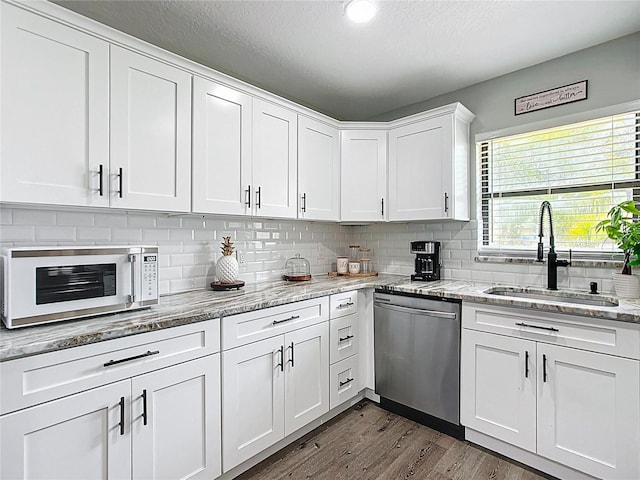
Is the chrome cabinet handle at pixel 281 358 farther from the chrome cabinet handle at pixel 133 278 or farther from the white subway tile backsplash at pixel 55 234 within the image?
the white subway tile backsplash at pixel 55 234

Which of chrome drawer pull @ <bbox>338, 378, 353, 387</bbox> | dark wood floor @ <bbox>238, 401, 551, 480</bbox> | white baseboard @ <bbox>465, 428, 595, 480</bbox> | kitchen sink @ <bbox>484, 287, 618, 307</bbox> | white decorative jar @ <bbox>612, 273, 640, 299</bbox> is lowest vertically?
dark wood floor @ <bbox>238, 401, 551, 480</bbox>

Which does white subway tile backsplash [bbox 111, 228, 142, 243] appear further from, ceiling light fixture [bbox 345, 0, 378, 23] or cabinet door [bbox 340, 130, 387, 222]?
ceiling light fixture [bbox 345, 0, 378, 23]

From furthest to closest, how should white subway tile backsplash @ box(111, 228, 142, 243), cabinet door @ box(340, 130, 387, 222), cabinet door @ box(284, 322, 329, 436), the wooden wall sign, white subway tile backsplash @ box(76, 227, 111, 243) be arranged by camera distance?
cabinet door @ box(340, 130, 387, 222)
the wooden wall sign
cabinet door @ box(284, 322, 329, 436)
white subway tile backsplash @ box(111, 228, 142, 243)
white subway tile backsplash @ box(76, 227, 111, 243)

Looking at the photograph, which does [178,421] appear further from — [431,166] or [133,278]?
[431,166]

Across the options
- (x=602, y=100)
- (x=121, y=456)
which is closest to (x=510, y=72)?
(x=602, y=100)

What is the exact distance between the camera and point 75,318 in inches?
56.6

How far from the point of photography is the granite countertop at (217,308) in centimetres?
124

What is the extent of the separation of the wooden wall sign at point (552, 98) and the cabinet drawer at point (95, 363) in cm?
260

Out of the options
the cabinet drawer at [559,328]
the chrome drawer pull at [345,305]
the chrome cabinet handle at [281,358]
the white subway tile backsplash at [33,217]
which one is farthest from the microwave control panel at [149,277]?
the cabinet drawer at [559,328]

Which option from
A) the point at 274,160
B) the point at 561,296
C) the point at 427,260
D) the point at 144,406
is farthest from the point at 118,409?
the point at 561,296

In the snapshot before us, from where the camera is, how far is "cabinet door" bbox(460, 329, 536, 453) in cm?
192

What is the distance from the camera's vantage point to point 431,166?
269 cm

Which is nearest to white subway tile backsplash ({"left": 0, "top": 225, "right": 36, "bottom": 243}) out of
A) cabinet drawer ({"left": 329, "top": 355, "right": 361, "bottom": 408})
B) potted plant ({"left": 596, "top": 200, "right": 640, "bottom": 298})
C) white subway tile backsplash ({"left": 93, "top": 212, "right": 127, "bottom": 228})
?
white subway tile backsplash ({"left": 93, "top": 212, "right": 127, "bottom": 228})

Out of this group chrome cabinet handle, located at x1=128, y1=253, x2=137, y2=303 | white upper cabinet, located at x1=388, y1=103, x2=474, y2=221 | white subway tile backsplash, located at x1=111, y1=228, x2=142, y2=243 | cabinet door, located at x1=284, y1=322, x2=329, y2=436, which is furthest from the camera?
white upper cabinet, located at x1=388, y1=103, x2=474, y2=221
